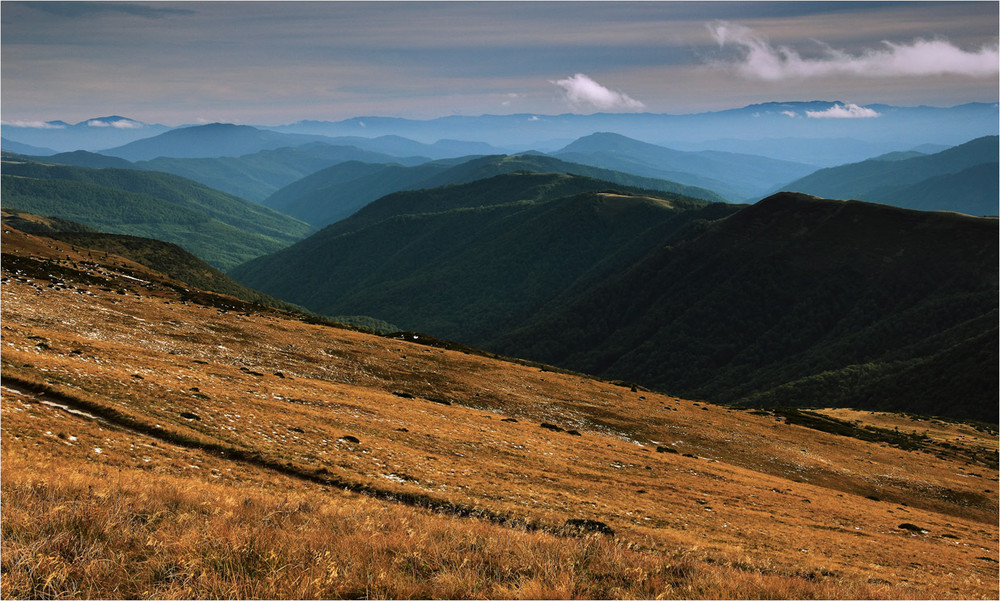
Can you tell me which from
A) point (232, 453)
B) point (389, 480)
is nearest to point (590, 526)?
point (389, 480)

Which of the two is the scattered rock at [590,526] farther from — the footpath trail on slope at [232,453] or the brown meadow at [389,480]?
the brown meadow at [389,480]

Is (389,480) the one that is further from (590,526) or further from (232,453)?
(590,526)

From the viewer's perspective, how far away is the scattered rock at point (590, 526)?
68.7 ft

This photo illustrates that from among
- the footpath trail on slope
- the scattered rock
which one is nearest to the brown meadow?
the footpath trail on slope

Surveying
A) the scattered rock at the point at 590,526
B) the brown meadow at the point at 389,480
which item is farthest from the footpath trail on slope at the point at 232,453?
the brown meadow at the point at 389,480

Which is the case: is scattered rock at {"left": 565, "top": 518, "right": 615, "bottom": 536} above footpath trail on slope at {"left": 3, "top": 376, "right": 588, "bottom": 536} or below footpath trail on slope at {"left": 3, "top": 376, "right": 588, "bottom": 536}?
Answer: below

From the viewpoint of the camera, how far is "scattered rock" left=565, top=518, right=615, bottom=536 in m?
20.9

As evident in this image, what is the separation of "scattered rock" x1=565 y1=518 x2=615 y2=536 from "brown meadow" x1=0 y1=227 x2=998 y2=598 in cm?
69

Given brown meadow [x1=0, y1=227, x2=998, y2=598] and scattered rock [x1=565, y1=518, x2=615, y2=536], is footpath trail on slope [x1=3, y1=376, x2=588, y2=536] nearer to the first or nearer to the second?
scattered rock [x1=565, y1=518, x2=615, y2=536]

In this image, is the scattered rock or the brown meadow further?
the scattered rock

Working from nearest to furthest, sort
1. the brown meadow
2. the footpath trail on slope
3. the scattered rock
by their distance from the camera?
1. the brown meadow
2. the scattered rock
3. the footpath trail on slope

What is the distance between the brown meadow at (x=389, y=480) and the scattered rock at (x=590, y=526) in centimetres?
69

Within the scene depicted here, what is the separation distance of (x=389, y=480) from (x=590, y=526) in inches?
369

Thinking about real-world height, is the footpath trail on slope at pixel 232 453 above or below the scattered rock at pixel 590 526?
above
